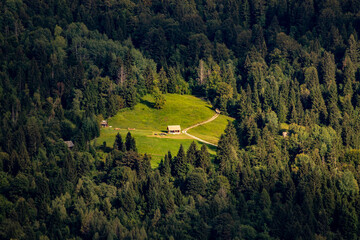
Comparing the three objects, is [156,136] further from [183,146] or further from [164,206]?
[164,206]

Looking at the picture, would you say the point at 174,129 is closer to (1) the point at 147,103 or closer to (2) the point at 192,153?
(2) the point at 192,153

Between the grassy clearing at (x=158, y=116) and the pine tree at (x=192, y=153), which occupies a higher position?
the grassy clearing at (x=158, y=116)

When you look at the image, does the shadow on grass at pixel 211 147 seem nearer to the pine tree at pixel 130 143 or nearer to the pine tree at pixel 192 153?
the pine tree at pixel 192 153

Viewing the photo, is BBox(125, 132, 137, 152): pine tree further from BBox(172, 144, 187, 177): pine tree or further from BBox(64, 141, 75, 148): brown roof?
BBox(64, 141, 75, 148): brown roof

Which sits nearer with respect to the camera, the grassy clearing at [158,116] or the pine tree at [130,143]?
the pine tree at [130,143]

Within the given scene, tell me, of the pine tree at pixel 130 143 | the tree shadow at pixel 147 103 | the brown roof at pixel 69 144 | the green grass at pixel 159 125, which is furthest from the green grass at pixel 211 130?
the brown roof at pixel 69 144

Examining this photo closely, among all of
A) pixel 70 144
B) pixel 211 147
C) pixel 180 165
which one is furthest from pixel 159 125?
pixel 180 165

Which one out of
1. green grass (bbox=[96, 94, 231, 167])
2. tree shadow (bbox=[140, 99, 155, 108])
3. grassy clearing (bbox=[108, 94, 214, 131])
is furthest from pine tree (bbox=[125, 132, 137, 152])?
tree shadow (bbox=[140, 99, 155, 108])

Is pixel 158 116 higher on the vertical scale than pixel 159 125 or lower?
higher
